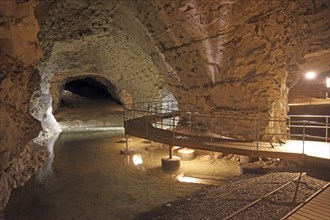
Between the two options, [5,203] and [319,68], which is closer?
[5,203]

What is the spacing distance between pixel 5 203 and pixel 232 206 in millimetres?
6606

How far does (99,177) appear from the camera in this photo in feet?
37.4

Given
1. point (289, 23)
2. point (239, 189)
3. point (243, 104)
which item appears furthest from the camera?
point (243, 104)

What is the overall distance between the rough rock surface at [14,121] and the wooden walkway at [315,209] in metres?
7.55

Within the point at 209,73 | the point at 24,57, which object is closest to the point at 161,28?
the point at 209,73

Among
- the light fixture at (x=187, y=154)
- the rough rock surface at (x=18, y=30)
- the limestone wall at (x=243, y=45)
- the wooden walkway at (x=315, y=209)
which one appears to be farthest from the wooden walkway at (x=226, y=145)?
the rough rock surface at (x=18, y=30)

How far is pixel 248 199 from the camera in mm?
7398

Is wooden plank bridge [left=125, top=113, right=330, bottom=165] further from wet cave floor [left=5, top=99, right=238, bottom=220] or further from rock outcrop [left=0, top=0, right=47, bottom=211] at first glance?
rock outcrop [left=0, top=0, right=47, bottom=211]

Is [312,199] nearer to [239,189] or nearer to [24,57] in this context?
[239,189]

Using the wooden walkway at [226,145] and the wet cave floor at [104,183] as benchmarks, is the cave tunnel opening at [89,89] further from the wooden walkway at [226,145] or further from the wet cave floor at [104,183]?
the wooden walkway at [226,145]

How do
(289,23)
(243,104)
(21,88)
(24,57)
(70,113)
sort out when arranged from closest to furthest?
(24,57) < (21,88) < (289,23) < (243,104) < (70,113)

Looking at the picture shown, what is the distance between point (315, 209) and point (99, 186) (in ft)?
23.0

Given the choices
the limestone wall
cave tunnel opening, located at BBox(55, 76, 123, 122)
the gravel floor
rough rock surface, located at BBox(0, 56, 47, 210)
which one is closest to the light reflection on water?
rough rock surface, located at BBox(0, 56, 47, 210)

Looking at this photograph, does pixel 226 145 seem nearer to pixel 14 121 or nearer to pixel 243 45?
pixel 243 45
